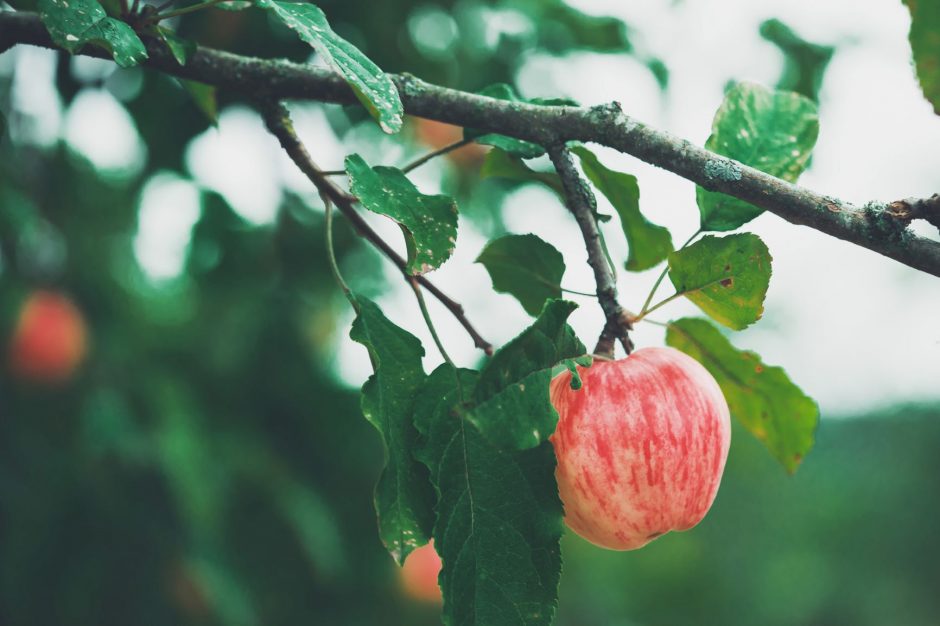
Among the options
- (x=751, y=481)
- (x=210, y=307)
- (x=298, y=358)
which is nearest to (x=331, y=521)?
(x=298, y=358)

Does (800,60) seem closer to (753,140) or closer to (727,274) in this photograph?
(753,140)

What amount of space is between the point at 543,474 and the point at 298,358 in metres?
1.14

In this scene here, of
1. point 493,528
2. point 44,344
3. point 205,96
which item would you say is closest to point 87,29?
point 205,96

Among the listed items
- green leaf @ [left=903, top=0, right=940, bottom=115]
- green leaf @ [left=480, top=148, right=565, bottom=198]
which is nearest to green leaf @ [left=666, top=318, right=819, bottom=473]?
green leaf @ [left=480, top=148, right=565, bottom=198]

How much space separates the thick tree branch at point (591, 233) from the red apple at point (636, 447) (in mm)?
38

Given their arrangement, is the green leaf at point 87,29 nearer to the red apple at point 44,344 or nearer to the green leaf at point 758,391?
the green leaf at point 758,391

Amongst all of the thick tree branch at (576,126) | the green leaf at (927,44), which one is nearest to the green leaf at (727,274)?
the thick tree branch at (576,126)

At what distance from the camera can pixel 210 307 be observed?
1710mm

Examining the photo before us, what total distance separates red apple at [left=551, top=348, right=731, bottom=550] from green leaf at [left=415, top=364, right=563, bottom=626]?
33mm

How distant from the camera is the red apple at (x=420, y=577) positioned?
1.84 metres

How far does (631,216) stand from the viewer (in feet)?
2.38

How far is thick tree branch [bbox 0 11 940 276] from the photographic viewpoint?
0.52 metres

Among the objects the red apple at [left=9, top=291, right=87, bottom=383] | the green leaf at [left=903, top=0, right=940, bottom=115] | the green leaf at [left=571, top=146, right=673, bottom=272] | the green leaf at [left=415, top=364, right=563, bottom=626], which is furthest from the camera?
the red apple at [left=9, top=291, right=87, bottom=383]

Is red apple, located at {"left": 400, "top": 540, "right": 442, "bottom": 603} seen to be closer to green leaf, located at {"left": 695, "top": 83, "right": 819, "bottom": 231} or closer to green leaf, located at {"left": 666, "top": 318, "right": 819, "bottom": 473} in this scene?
green leaf, located at {"left": 666, "top": 318, "right": 819, "bottom": 473}
